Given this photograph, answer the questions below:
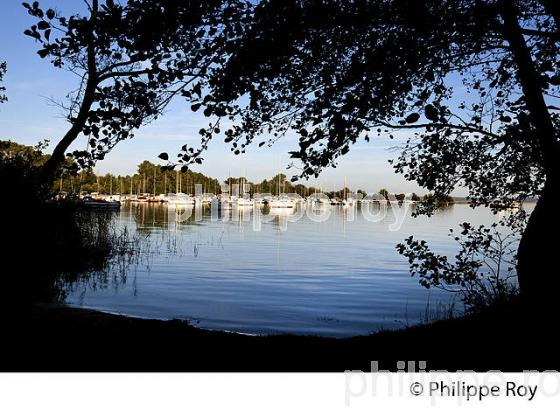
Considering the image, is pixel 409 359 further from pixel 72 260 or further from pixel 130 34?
pixel 72 260

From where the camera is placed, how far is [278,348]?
7.57m

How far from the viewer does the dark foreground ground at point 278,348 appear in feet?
21.5

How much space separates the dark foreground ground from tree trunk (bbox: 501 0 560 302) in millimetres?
610

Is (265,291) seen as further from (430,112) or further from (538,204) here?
(430,112)

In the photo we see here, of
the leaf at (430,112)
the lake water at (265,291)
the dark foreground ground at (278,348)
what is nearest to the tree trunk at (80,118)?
the dark foreground ground at (278,348)

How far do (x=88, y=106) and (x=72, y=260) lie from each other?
576 inches

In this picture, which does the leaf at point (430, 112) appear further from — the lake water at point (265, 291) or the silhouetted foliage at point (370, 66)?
the lake water at point (265, 291)

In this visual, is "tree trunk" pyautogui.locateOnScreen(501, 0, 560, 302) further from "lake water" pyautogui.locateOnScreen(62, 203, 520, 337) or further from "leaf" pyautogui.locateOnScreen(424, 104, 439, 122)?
"lake water" pyautogui.locateOnScreen(62, 203, 520, 337)

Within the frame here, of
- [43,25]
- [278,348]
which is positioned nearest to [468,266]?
[278,348]

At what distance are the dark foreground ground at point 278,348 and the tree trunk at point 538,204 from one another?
0.61 metres

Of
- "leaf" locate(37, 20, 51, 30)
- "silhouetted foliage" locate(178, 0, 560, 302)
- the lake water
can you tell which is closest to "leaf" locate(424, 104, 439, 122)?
"silhouetted foliage" locate(178, 0, 560, 302)

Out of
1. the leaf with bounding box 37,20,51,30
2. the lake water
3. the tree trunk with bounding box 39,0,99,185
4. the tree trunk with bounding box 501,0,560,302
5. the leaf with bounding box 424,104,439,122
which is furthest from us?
the lake water

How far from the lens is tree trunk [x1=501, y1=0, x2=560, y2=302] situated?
25.6 feet

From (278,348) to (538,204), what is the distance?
507 centimetres
